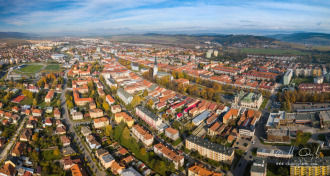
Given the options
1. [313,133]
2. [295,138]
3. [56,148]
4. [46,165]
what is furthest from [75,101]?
[313,133]

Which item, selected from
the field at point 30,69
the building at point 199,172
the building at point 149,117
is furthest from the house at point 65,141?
the field at point 30,69

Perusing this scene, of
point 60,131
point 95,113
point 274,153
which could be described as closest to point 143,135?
point 95,113

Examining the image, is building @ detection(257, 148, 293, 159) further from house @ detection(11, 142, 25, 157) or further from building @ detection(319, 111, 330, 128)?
house @ detection(11, 142, 25, 157)

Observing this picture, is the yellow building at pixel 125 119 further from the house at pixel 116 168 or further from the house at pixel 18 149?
the house at pixel 18 149

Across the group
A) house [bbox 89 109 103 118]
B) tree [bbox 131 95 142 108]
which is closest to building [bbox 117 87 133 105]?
tree [bbox 131 95 142 108]

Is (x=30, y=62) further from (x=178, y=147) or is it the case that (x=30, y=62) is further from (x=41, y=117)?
(x=178, y=147)

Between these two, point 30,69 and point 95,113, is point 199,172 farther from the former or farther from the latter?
point 30,69
